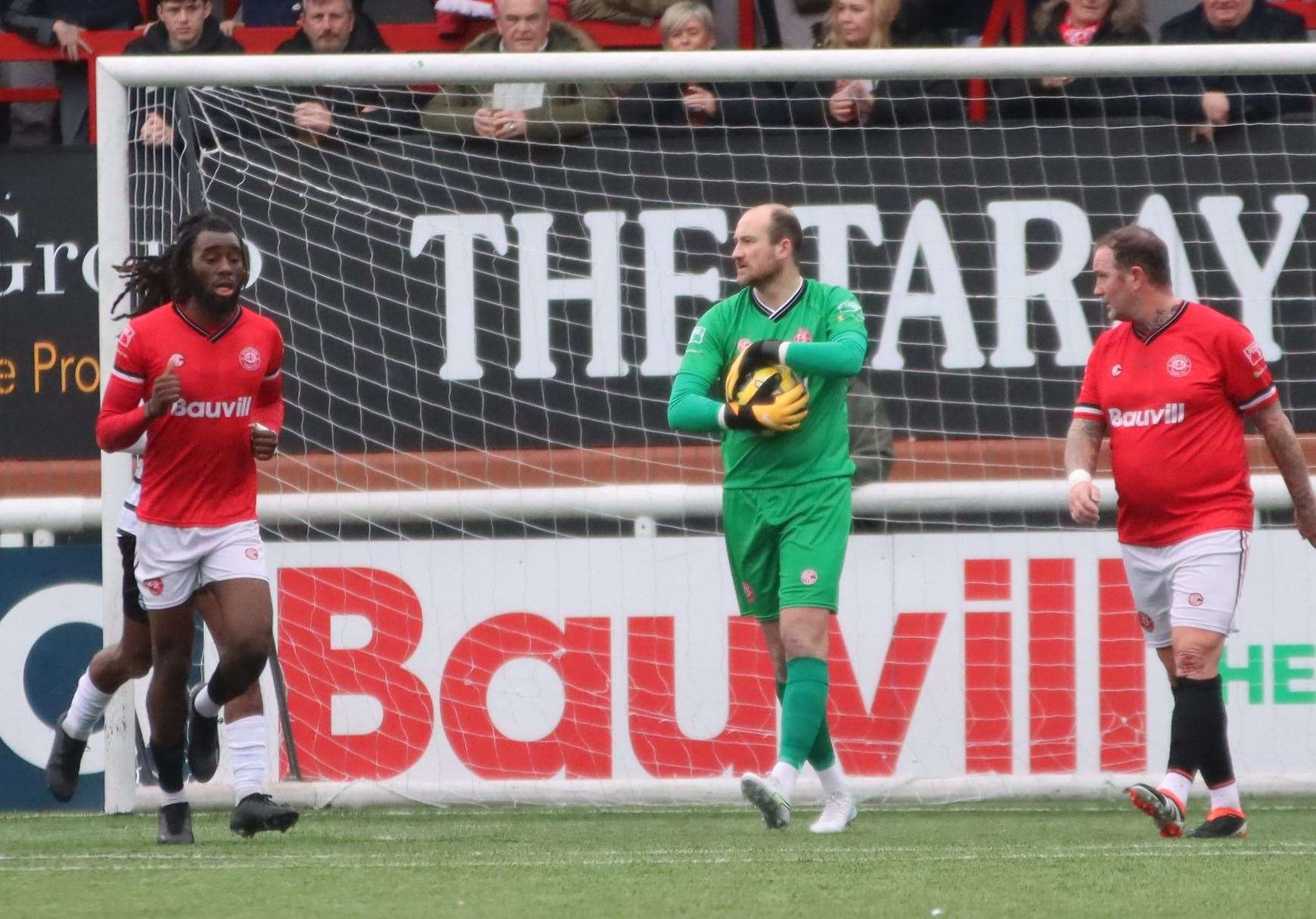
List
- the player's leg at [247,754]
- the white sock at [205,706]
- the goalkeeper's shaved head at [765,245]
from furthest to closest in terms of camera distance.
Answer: the white sock at [205,706] → the goalkeeper's shaved head at [765,245] → the player's leg at [247,754]

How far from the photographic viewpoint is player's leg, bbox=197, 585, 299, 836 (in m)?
5.62

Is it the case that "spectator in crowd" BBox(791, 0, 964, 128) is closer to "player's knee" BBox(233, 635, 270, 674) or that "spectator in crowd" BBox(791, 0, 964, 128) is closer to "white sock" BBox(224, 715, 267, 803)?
"player's knee" BBox(233, 635, 270, 674)

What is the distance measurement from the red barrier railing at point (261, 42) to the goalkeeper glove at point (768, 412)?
10.8ft

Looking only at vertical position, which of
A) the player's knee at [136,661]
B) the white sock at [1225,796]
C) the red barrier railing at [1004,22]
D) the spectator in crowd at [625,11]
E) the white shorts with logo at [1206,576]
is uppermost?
the spectator in crowd at [625,11]

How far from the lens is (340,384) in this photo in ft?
24.5

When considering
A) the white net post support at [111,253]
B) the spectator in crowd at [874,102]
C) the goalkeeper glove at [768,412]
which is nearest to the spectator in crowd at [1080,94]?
the spectator in crowd at [874,102]

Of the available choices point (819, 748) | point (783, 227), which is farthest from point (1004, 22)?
point (819, 748)

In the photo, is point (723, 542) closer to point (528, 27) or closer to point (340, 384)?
point (340, 384)

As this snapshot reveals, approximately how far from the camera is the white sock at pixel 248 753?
5750mm

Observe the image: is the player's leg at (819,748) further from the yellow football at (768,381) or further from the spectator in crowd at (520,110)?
the spectator in crowd at (520,110)

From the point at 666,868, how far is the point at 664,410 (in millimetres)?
2680

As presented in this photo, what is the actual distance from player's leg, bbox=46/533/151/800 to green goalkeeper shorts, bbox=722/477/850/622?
188cm

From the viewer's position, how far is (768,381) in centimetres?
579

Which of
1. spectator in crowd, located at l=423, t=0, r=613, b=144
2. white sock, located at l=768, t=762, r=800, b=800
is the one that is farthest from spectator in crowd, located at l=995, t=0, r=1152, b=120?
white sock, located at l=768, t=762, r=800, b=800
